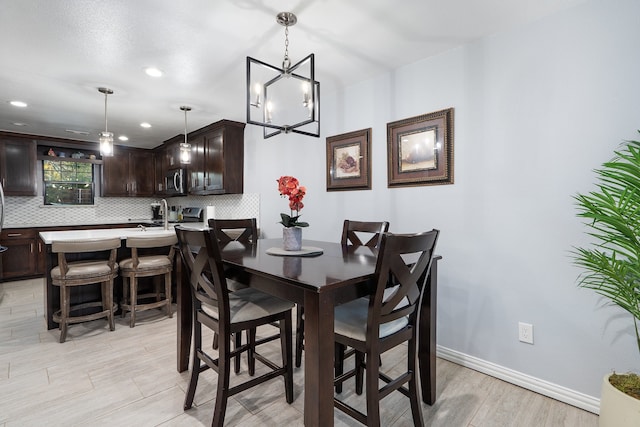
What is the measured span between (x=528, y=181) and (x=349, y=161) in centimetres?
153

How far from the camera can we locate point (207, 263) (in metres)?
1.53

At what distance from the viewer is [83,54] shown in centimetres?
237

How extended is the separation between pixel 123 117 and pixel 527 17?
4450 millimetres

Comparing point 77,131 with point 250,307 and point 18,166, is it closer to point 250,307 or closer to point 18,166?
point 18,166

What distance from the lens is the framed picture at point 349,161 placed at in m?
2.88

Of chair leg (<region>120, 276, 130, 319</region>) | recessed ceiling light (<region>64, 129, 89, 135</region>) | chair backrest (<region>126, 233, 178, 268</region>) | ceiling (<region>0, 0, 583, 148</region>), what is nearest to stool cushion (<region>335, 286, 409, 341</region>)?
ceiling (<region>0, 0, 583, 148</region>)

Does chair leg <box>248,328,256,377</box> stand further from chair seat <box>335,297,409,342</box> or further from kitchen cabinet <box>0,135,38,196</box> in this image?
kitchen cabinet <box>0,135,38,196</box>

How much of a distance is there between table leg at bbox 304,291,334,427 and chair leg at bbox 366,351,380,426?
0.20 metres

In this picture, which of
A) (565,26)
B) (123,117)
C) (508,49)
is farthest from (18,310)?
(565,26)

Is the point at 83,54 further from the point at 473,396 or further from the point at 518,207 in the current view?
the point at 473,396

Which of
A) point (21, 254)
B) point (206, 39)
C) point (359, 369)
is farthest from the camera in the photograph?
point (21, 254)

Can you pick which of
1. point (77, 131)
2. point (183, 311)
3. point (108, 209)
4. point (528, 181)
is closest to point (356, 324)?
point (183, 311)

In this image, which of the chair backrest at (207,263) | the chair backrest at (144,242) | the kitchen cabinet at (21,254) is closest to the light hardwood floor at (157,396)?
the chair backrest at (207,263)

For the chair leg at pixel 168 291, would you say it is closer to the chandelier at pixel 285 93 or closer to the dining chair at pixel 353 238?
the dining chair at pixel 353 238
